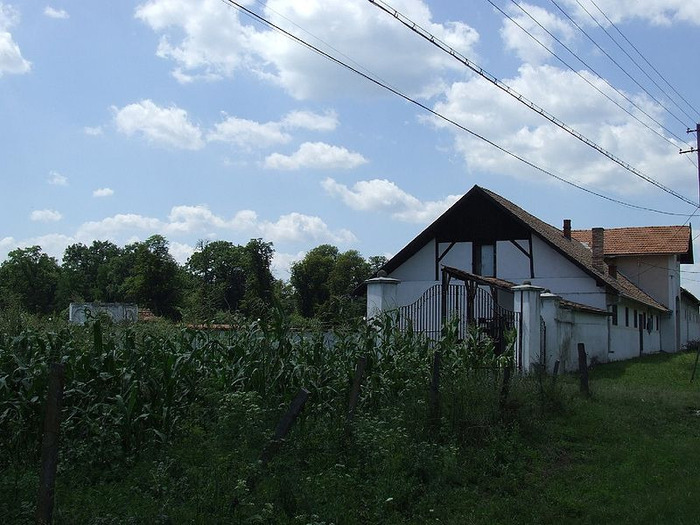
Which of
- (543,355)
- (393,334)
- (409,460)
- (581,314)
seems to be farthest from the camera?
(581,314)

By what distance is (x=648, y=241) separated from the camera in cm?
3981

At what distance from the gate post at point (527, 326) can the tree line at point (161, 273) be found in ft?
69.1

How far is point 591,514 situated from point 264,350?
14.2 ft

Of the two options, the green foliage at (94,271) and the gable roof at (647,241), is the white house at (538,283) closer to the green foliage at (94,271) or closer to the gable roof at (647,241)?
the gable roof at (647,241)

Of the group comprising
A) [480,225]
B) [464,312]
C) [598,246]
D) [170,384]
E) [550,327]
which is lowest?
[170,384]

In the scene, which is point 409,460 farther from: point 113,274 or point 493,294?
point 113,274

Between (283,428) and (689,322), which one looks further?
(689,322)

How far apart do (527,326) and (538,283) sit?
11.6m

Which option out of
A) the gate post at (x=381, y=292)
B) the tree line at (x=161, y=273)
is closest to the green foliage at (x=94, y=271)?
the tree line at (x=161, y=273)

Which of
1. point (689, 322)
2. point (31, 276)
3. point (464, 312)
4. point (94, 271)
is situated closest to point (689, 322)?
point (689, 322)

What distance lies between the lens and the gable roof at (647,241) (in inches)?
1522

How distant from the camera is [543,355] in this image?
62.2ft

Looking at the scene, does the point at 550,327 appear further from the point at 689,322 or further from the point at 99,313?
the point at 689,322

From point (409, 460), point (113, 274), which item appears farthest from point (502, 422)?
point (113, 274)
